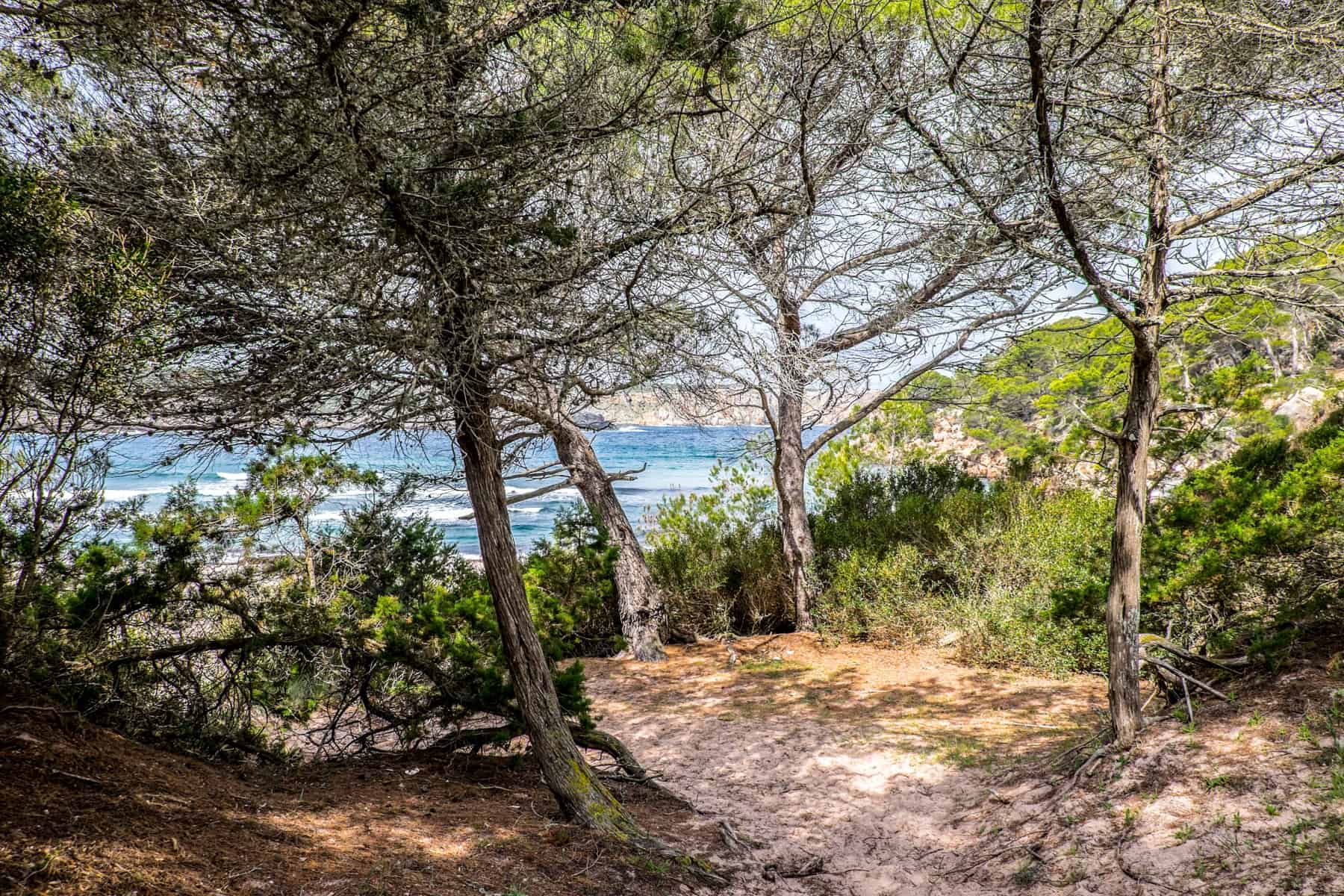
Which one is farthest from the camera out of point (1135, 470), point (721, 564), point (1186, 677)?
point (721, 564)

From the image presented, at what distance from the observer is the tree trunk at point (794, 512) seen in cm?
935

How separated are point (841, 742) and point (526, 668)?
3.17 meters

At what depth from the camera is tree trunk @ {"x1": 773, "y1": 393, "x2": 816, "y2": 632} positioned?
30.7 ft

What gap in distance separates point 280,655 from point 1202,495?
7234 mm

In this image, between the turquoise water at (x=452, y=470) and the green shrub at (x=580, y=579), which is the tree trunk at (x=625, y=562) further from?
the turquoise water at (x=452, y=470)

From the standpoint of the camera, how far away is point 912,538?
9617 mm

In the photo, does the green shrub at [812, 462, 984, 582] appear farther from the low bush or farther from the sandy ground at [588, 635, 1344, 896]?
the sandy ground at [588, 635, 1344, 896]

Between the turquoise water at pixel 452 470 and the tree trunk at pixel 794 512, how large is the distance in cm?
53

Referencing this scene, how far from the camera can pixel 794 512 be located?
31.6ft

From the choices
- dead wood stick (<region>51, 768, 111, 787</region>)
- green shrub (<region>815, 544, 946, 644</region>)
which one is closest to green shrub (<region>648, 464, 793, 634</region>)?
green shrub (<region>815, 544, 946, 644</region>)

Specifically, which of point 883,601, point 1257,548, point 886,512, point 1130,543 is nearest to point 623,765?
point 1130,543

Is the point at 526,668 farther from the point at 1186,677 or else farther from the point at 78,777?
the point at 1186,677

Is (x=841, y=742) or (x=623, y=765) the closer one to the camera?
(x=623, y=765)

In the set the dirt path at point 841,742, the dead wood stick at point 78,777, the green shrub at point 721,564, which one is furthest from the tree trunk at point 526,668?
the green shrub at point 721,564
